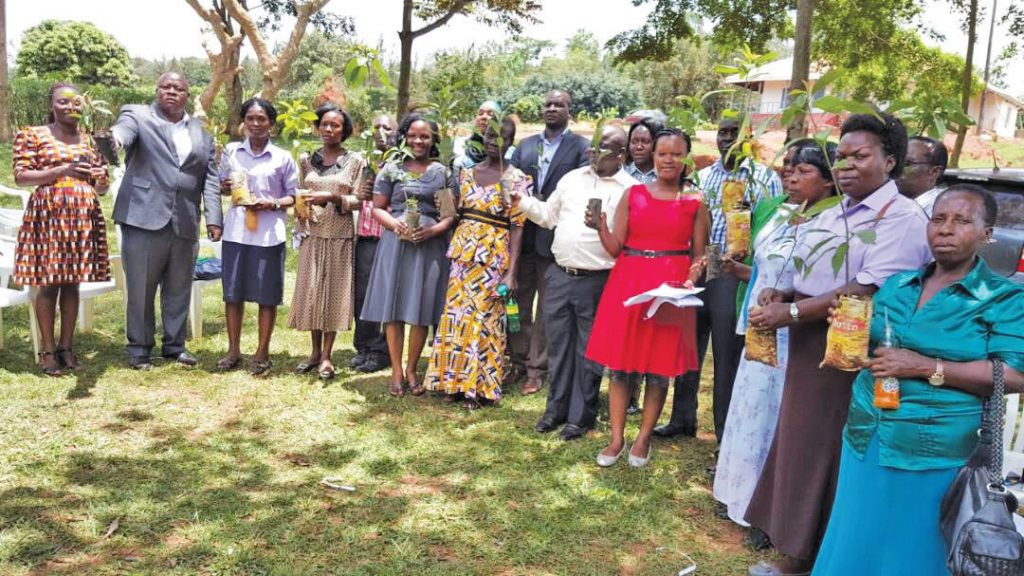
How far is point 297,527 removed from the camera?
12.1 feet

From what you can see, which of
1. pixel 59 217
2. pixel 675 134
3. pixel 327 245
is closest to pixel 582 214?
pixel 675 134

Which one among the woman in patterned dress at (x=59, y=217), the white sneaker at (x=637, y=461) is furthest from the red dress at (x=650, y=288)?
the woman in patterned dress at (x=59, y=217)

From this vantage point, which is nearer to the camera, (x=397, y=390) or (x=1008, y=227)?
(x=1008, y=227)

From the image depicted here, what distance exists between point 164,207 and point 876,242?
15.5 feet

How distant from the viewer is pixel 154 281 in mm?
5980

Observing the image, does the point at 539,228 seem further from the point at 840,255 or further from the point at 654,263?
the point at 840,255

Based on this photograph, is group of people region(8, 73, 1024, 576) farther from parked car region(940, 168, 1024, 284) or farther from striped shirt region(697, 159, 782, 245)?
parked car region(940, 168, 1024, 284)

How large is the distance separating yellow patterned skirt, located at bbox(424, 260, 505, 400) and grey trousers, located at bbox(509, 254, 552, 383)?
49cm

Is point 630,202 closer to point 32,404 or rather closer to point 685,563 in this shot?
point 685,563

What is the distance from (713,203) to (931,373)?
7.09 ft

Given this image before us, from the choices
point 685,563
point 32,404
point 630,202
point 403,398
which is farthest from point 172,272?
point 685,563

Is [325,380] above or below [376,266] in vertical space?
below

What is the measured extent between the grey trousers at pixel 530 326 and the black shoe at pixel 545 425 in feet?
2.78

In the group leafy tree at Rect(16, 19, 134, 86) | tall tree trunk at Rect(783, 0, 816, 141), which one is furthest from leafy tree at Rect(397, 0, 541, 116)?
leafy tree at Rect(16, 19, 134, 86)
